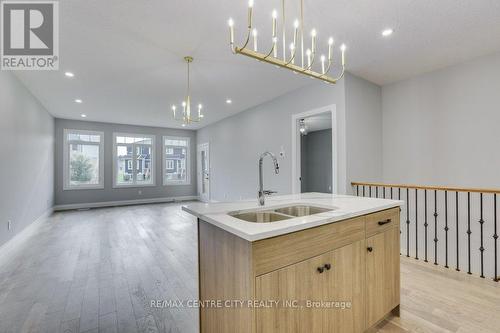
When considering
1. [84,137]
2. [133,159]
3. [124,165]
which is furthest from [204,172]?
Result: [84,137]

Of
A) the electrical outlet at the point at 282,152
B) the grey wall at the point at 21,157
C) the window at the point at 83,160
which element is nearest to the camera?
the grey wall at the point at 21,157

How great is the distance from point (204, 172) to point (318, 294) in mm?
7732

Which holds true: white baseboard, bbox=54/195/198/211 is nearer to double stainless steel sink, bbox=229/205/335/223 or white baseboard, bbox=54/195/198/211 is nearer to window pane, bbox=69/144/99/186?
window pane, bbox=69/144/99/186

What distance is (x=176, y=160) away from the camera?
30.0 feet

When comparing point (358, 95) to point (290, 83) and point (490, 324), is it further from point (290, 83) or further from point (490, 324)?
point (490, 324)

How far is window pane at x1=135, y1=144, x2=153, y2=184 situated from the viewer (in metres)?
8.39

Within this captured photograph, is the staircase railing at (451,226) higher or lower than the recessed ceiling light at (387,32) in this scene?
lower

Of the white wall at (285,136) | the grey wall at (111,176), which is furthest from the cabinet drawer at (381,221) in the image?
the grey wall at (111,176)

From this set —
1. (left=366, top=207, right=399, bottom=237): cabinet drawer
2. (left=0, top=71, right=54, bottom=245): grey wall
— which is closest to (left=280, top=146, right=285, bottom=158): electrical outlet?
(left=366, top=207, right=399, bottom=237): cabinet drawer

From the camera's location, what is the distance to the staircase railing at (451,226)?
3.17 metres

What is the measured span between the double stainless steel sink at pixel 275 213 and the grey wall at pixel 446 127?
2973 millimetres

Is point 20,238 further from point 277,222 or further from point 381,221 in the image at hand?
point 381,221

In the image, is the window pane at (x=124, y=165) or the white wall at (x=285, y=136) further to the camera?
the window pane at (x=124, y=165)

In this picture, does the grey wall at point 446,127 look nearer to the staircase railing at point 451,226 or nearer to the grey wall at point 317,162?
the staircase railing at point 451,226
